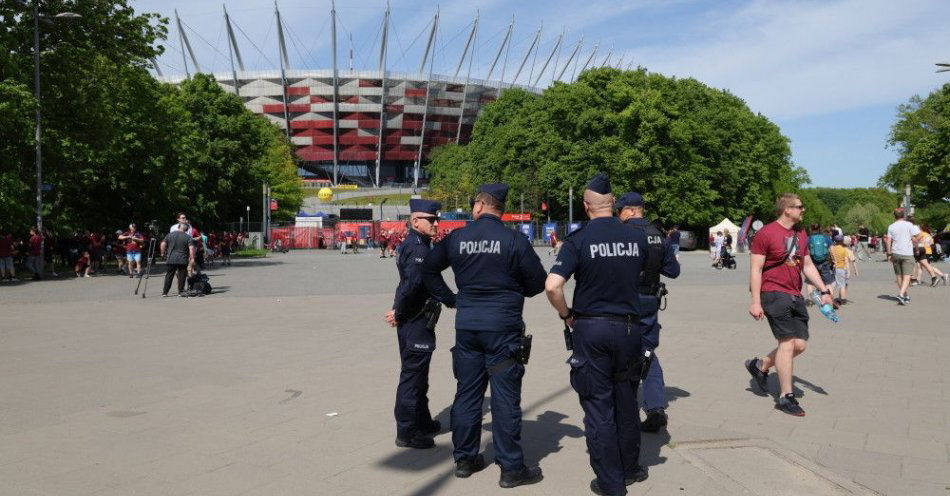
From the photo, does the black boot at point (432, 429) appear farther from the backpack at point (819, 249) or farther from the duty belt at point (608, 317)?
the backpack at point (819, 249)

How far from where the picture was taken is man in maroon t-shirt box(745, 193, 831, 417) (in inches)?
255

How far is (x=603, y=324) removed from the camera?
438cm

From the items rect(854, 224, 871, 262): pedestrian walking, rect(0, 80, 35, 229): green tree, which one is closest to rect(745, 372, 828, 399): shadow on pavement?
rect(0, 80, 35, 229): green tree

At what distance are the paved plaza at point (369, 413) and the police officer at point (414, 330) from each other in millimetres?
174

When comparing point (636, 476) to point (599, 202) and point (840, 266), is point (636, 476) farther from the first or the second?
point (840, 266)

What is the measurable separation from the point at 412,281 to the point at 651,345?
1829 mm

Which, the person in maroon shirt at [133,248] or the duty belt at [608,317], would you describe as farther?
the person in maroon shirt at [133,248]

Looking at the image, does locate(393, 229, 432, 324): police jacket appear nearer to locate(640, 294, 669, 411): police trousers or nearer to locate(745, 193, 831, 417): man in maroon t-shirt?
locate(640, 294, 669, 411): police trousers

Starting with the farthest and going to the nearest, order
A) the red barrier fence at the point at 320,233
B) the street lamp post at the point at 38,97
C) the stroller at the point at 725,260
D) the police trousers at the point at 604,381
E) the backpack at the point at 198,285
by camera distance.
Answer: the red barrier fence at the point at 320,233 → the stroller at the point at 725,260 → the street lamp post at the point at 38,97 → the backpack at the point at 198,285 → the police trousers at the point at 604,381

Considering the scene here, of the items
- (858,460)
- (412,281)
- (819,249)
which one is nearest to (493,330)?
(412,281)

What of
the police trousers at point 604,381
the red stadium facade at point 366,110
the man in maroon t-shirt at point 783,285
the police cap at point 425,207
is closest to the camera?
the police trousers at point 604,381

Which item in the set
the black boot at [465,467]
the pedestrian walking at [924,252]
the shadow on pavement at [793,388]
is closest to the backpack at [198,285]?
the shadow on pavement at [793,388]

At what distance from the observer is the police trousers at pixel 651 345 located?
5.74 m

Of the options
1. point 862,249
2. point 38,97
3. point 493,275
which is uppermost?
point 38,97
